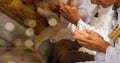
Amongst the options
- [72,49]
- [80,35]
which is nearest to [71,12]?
[72,49]

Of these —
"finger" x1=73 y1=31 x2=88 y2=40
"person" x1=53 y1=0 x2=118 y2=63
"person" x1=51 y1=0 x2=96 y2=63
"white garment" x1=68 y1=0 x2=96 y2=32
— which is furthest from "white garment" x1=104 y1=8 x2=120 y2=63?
"white garment" x1=68 y1=0 x2=96 y2=32

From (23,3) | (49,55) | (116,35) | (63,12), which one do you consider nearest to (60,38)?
(49,55)

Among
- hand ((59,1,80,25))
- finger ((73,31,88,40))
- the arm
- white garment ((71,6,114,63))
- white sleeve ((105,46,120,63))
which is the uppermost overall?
hand ((59,1,80,25))

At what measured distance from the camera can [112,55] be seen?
3.25ft

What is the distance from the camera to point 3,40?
121 inches

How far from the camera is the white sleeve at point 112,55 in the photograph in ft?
3.20

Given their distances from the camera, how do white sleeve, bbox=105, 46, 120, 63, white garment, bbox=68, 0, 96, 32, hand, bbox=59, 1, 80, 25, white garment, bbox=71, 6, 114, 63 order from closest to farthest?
white sleeve, bbox=105, 46, 120, 63, white garment, bbox=71, 6, 114, 63, hand, bbox=59, 1, 80, 25, white garment, bbox=68, 0, 96, 32

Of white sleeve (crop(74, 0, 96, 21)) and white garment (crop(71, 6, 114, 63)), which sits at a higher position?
white sleeve (crop(74, 0, 96, 21))

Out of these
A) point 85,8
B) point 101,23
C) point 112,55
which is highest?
point 85,8

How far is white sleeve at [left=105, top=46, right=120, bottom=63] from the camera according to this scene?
975 mm

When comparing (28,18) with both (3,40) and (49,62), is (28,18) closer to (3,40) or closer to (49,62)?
(3,40)

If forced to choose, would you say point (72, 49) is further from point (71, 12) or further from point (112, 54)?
point (112, 54)

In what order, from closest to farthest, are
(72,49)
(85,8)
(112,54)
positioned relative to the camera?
(112,54), (72,49), (85,8)

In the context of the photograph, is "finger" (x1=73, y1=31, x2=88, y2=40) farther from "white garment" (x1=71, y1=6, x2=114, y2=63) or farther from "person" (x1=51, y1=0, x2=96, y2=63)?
"person" (x1=51, y1=0, x2=96, y2=63)
